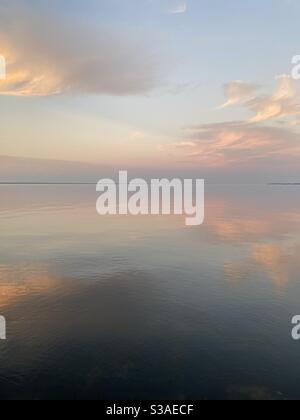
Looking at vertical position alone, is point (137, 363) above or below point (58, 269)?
below

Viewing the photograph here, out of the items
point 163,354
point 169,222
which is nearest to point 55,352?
point 163,354

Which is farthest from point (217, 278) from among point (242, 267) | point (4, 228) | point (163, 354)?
point (4, 228)

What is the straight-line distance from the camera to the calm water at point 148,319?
39.9 m

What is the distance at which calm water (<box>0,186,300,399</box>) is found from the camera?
39875 millimetres

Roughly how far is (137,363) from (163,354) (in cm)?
408

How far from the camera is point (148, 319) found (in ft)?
184

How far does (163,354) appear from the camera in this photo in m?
45.5

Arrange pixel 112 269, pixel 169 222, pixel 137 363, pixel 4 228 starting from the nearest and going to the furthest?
pixel 137 363 < pixel 112 269 < pixel 4 228 < pixel 169 222

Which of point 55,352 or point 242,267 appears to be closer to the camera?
point 55,352

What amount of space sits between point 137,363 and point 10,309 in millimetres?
28047
